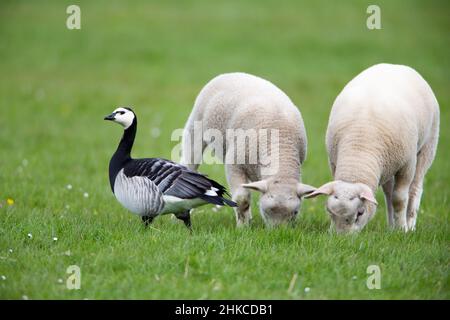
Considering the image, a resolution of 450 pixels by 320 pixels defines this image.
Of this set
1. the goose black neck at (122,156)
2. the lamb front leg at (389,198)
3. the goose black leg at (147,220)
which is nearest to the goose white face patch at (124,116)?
the goose black neck at (122,156)

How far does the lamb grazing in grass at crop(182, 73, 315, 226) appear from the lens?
725 cm

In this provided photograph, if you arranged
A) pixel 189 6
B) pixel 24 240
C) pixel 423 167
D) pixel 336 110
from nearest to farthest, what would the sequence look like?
pixel 24 240, pixel 336 110, pixel 423 167, pixel 189 6

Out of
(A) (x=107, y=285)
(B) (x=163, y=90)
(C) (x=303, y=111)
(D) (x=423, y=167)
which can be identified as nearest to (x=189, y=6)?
(B) (x=163, y=90)

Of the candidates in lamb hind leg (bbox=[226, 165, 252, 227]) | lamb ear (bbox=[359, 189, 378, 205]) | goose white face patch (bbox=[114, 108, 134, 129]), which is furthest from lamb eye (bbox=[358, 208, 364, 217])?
goose white face patch (bbox=[114, 108, 134, 129])

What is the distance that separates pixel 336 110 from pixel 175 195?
7.44ft

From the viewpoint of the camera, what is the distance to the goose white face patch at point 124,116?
7.73 meters

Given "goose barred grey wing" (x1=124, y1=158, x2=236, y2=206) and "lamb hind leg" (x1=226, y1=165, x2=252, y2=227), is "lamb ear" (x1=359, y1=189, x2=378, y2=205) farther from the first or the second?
"lamb hind leg" (x1=226, y1=165, x2=252, y2=227)

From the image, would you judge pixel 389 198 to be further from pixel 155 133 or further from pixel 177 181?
pixel 155 133

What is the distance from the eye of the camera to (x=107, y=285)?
5.91m

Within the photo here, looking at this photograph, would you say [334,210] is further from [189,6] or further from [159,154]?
[189,6]

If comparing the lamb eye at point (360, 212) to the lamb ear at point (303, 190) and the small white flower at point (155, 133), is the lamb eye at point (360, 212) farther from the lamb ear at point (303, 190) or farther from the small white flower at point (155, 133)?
the small white flower at point (155, 133)

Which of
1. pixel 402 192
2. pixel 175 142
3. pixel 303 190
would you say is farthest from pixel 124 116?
pixel 175 142

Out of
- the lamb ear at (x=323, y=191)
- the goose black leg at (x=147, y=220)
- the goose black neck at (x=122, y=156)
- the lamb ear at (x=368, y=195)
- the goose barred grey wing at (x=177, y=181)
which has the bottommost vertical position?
the goose black leg at (x=147, y=220)

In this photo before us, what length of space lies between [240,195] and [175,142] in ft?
22.0
